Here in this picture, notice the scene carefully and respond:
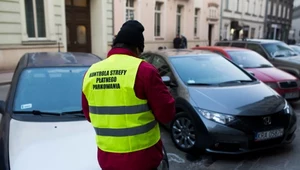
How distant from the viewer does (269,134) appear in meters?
3.95

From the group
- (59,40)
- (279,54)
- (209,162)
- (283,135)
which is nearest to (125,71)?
(209,162)

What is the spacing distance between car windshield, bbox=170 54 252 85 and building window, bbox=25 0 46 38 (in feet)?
32.2

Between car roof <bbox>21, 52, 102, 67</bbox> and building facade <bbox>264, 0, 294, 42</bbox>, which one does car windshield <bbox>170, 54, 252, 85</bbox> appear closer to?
car roof <bbox>21, 52, 102, 67</bbox>

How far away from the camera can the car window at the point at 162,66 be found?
5.11 metres

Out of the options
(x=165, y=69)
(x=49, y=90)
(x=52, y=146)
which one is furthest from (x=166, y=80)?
(x=52, y=146)

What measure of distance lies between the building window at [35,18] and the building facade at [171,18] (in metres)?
4.46

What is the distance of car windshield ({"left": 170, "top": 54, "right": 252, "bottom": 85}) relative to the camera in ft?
16.0

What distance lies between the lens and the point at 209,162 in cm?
405

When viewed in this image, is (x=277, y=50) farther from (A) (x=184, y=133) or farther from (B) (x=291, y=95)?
(A) (x=184, y=133)

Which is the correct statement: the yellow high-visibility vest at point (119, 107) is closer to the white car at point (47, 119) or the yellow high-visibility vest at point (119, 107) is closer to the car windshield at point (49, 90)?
the white car at point (47, 119)

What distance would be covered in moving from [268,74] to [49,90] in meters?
5.30

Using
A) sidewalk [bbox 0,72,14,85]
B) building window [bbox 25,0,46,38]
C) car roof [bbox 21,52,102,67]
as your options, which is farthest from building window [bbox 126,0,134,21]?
car roof [bbox 21,52,102,67]

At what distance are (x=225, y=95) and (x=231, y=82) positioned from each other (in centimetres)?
66

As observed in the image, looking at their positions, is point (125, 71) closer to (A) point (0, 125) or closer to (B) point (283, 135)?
(A) point (0, 125)
